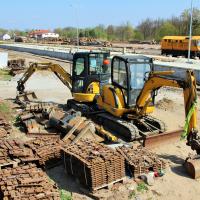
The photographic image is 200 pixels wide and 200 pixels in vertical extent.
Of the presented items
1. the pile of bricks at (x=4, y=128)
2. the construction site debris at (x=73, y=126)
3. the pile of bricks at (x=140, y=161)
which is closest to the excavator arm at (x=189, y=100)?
the pile of bricks at (x=140, y=161)

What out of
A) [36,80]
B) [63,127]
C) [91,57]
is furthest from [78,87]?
[36,80]

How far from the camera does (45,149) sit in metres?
10.6

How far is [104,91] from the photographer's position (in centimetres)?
1359

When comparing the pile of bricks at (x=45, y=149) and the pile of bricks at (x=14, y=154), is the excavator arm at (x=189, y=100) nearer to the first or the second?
the pile of bricks at (x=45, y=149)

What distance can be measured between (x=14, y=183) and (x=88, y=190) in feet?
6.18

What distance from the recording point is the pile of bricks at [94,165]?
8969 millimetres

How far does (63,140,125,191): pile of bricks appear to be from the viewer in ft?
29.4

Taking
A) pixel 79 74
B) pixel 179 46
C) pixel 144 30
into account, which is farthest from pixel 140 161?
pixel 144 30

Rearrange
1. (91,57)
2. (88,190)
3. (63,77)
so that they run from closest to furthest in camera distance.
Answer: (88,190), (91,57), (63,77)

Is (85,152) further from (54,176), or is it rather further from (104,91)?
(104,91)

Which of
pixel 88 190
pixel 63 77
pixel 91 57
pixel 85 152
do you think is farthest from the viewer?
pixel 63 77

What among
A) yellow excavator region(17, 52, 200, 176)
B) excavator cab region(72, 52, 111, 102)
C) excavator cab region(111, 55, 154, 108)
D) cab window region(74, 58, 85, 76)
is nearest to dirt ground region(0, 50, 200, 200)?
yellow excavator region(17, 52, 200, 176)

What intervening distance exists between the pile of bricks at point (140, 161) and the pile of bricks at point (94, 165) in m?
0.46

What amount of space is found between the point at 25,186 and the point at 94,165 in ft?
5.68
